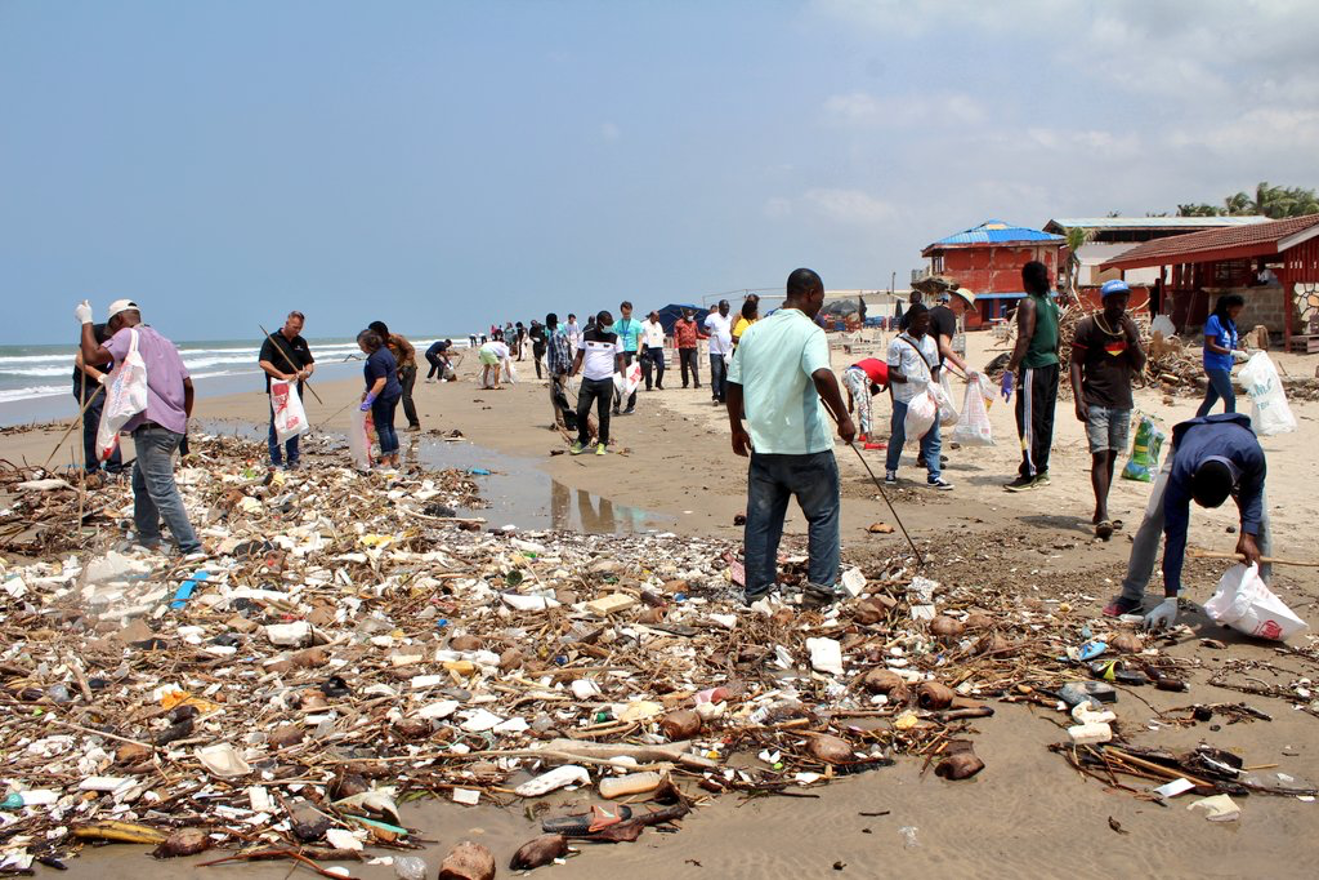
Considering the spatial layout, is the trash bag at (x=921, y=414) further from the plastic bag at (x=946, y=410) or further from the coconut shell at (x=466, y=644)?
the coconut shell at (x=466, y=644)

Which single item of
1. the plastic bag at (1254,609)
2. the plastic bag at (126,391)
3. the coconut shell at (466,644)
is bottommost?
the coconut shell at (466,644)

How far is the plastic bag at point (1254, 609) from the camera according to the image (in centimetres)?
437

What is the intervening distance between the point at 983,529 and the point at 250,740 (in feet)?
17.3

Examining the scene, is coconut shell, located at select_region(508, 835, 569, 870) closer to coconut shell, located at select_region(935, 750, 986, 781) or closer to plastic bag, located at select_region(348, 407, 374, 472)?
coconut shell, located at select_region(935, 750, 986, 781)

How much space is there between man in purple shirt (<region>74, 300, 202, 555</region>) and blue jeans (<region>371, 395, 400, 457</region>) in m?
3.49

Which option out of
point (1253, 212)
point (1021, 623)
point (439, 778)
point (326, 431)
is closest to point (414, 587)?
point (439, 778)

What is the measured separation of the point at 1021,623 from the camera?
189 inches

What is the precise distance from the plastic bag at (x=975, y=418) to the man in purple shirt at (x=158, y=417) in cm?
660

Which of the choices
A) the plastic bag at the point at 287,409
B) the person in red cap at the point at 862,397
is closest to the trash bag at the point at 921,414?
the person in red cap at the point at 862,397

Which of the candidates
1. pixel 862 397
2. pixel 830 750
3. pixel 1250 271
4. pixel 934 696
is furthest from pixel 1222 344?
pixel 1250 271

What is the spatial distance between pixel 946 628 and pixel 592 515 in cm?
427

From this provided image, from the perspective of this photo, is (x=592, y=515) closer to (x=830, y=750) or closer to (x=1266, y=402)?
(x=830, y=750)

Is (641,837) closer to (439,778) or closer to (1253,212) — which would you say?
(439,778)

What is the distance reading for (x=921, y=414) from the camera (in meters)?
8.59
